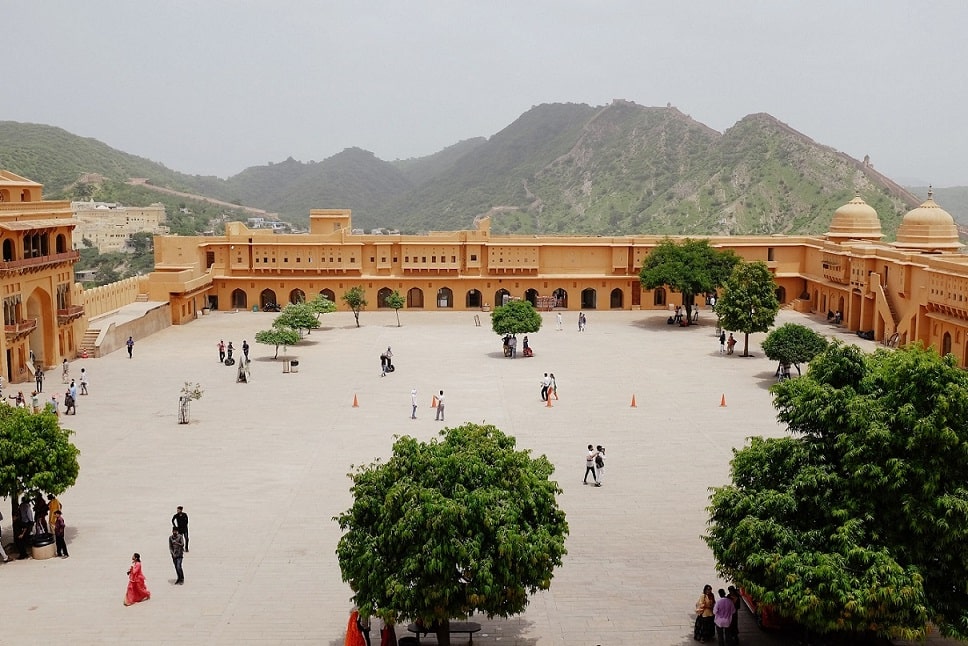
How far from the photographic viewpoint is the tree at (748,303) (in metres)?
41.0

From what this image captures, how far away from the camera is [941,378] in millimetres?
13367

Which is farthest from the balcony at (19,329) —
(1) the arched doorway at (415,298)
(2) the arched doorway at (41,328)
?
(1) the arched doorway at (415,298)

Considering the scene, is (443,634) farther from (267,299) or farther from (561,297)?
(267,299)

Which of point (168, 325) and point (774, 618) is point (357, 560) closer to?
point (774, 618)

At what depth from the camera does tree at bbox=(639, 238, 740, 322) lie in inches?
1981

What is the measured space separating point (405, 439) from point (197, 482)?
32.9 feet

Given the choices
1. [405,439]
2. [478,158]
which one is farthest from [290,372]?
[478,158]

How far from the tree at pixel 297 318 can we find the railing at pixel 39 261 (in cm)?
883

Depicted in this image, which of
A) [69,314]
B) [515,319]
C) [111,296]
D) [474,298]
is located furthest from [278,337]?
[474,298]

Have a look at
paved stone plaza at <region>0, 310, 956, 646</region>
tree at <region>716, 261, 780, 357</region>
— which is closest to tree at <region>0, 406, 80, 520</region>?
paved stone plaza at <region>0, 310, 956, 646</region>

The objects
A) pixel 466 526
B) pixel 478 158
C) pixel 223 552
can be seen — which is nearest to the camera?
pixel 466 526

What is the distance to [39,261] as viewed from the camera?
3716 cm

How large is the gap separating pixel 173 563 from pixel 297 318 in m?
26.9

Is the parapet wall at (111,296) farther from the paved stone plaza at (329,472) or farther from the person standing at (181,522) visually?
the person standing at (181,522)
